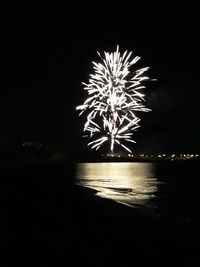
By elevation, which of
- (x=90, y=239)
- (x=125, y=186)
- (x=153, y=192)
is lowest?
(x=90, y=239)

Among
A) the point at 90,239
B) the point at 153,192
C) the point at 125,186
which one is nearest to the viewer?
the point at 90,239

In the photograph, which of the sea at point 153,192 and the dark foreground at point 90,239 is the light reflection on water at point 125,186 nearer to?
the sea at point 153,192

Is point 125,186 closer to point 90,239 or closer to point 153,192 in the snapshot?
point 153,192

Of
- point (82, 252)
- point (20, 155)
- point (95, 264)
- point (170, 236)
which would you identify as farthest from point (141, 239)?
point (20, 155)

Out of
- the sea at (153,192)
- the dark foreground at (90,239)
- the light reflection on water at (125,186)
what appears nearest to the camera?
the dark foreground at (90,239)

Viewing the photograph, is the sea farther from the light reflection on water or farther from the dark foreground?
the dark foreground

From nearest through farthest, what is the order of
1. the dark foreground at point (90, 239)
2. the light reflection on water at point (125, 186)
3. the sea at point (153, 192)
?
the dark foreground at point (90, 239) < the sea at point (153, 192) < the light reflection on water at point (125, 186)

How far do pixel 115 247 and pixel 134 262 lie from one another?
1.51 m

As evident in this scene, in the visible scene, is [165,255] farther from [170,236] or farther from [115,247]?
[170,236]

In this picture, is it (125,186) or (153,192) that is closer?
(153,192)

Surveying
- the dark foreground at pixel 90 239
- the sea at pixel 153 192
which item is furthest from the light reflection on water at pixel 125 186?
the dark foreground at pixel 90 239

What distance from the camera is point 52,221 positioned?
13.7 metres

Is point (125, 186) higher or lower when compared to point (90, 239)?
higher

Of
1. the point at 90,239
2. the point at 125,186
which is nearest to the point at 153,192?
the point at 125,186
